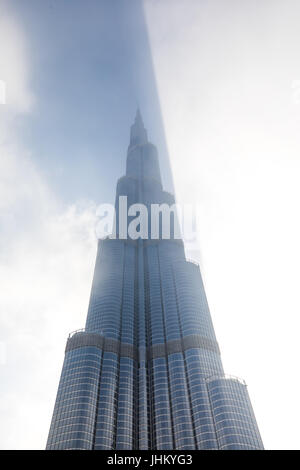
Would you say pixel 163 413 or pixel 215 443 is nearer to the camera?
pixel 215 443

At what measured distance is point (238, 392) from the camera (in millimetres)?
153250

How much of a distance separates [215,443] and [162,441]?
2486cm

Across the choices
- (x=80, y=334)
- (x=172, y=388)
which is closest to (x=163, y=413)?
(x=172, y=388)

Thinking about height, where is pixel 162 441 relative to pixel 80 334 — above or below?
below

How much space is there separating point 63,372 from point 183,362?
5968 cm

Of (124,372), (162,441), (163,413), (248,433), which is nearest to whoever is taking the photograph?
(248,433)

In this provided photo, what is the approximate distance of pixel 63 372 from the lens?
163625 mm

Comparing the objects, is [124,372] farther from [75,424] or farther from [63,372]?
[75,424]
